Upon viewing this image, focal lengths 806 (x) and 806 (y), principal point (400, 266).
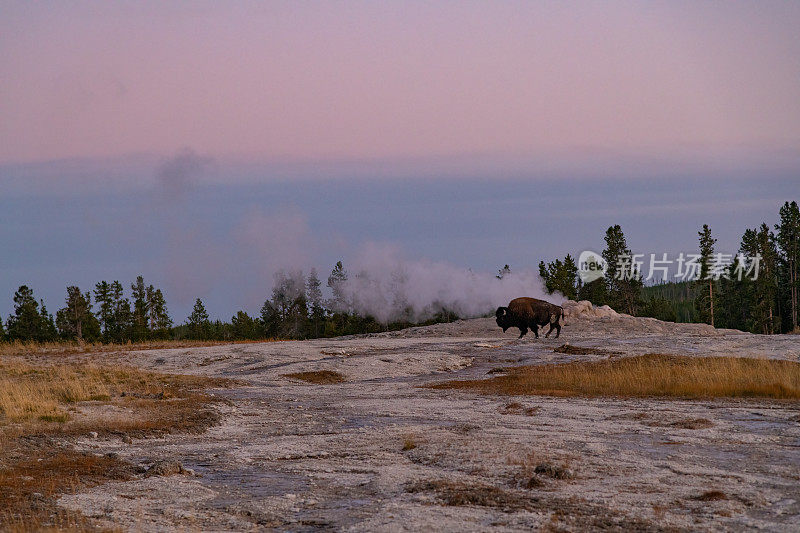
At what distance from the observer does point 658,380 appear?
27234 mm

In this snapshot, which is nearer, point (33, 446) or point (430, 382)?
point (33, 446)

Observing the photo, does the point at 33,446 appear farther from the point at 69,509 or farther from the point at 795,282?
the point at 795,282

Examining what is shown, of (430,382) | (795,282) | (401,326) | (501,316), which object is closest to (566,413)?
(430,382)

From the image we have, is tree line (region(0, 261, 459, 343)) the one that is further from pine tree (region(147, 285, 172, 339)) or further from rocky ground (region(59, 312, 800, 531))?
rocky ground (region(59, 312, 800, 531))

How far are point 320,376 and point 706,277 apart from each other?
7504 centimetres

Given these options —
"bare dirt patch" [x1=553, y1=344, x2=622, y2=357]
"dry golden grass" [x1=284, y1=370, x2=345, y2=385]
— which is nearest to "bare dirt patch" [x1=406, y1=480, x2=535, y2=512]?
"dry golden grass" [x1=284, y1=370, x2=345, y2=385]

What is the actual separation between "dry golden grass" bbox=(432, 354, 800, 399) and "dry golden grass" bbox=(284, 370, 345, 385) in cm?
569

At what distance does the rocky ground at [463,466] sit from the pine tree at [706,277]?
7788 centimetres

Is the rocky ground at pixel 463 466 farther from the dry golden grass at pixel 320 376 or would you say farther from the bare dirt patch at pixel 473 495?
the dry golden grass at pixel 320 376

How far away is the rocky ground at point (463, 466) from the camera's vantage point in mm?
10766

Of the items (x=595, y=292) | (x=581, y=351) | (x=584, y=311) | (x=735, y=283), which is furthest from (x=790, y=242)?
(x=581, y=351)

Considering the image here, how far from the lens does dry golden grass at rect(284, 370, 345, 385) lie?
34281 mm

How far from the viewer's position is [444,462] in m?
14.4

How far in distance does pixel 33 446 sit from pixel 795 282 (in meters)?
103
